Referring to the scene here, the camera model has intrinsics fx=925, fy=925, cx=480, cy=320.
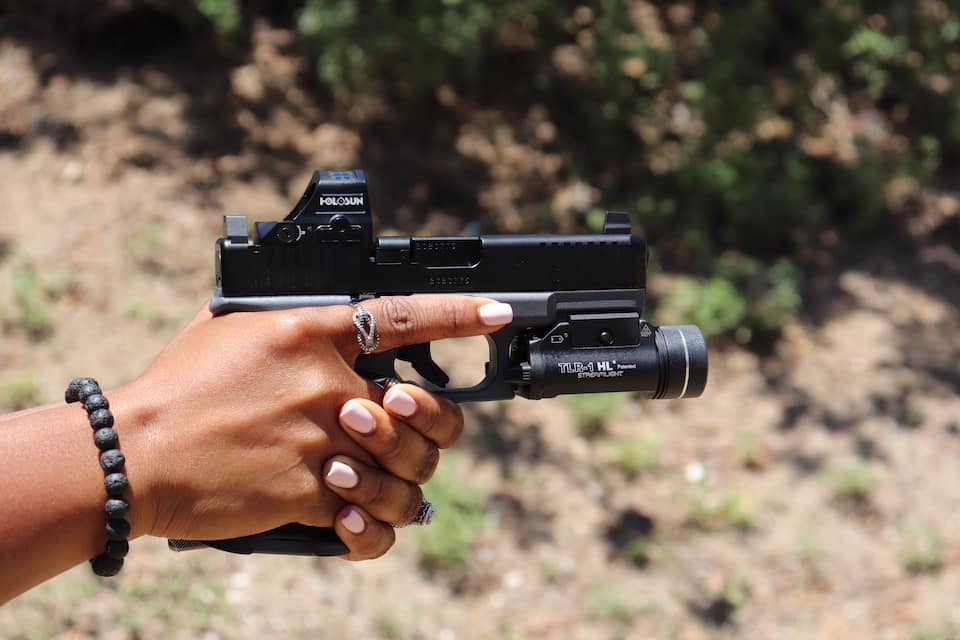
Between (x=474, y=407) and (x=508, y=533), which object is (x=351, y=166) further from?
(x=508, y=533)

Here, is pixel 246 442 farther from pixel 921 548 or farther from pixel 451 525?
pixel 921 548

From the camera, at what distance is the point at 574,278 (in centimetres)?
209

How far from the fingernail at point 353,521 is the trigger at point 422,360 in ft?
1.07

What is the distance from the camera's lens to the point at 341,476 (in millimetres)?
1851

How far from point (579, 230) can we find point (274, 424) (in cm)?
394

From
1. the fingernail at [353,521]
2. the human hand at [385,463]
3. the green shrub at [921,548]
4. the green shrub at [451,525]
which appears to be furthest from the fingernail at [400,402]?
the green shrub at [921,548]

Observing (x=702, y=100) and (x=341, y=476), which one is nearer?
(x=341, y=476)

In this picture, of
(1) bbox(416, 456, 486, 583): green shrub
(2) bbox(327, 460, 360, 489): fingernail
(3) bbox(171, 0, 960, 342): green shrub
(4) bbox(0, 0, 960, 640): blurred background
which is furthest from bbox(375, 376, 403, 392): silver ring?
(3) bbox(171, 0, 960, 342): green shrub

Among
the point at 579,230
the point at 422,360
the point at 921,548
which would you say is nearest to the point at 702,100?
the point at 579,230

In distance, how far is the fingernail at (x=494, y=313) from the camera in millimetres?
1957

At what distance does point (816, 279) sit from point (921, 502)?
1625mm

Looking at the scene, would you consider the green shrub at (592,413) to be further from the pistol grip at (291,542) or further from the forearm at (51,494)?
the forearm at (51,494)

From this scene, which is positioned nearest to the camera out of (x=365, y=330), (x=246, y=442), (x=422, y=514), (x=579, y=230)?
(x=246, y=442)

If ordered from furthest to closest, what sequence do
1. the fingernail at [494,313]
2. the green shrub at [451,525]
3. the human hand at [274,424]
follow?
the green shrub at [451,525], the fingernail at [494,313], the human hand at [274,424]
